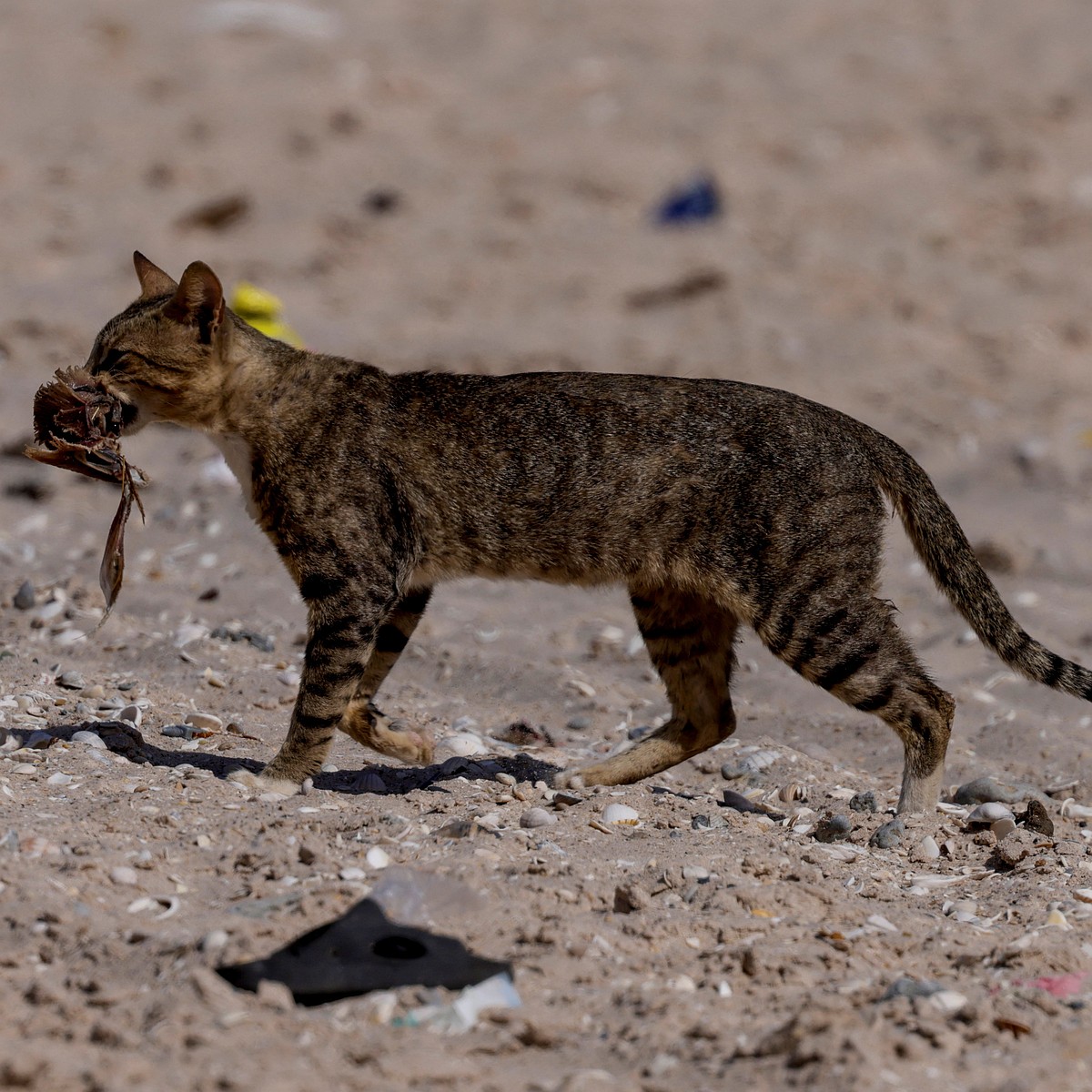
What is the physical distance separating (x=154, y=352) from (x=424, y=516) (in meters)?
1.04

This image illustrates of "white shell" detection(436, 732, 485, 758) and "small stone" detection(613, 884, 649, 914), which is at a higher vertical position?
"small stone" detection(613, 884, 649, 914)

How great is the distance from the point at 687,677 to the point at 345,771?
4.08 ft

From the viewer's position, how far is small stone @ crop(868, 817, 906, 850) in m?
4.70

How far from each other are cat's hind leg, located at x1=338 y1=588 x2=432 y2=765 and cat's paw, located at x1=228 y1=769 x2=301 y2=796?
0.38m

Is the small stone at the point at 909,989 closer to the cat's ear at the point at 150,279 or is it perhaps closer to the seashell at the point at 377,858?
the seashell at the point at 377,858

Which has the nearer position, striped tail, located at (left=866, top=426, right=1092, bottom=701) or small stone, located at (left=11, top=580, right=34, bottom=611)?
striped tail, located at (left=866, top=426, right=1092, bottom=701)

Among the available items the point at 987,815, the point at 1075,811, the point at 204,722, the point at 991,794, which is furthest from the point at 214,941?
the point at 1075,811

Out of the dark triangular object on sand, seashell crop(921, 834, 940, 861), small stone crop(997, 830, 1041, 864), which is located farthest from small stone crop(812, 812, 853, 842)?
the dark triangular object on sand

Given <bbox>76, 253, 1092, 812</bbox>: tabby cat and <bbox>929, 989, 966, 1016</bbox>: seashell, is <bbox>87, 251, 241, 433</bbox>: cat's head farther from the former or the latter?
<bbox>929, 989, 966, 1016</bbox>: seashell

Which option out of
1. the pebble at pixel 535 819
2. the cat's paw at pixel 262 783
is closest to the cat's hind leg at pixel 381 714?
the cat's paw at pixel 262 783

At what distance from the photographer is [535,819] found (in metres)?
4.58

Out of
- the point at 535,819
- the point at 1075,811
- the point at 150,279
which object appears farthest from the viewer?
the point at 150,279

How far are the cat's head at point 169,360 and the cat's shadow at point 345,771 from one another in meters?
1.01

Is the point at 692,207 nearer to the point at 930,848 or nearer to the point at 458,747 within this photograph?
the point at 458,747
